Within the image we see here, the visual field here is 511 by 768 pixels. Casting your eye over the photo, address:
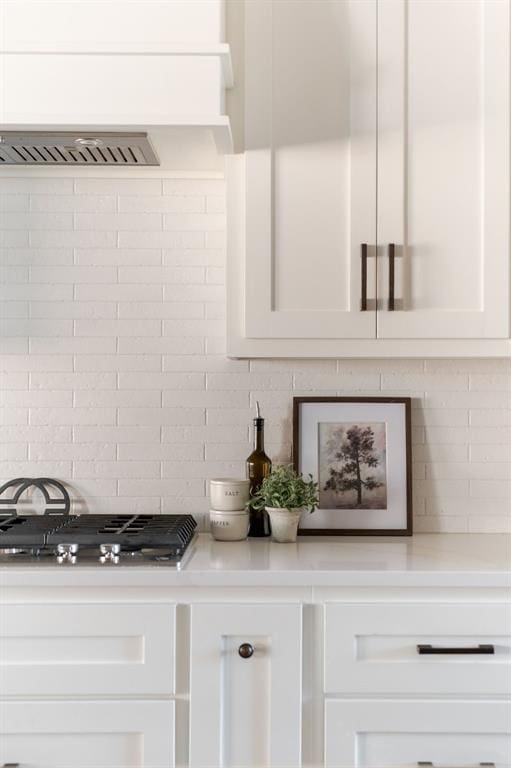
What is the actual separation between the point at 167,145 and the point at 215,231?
0.36 metres

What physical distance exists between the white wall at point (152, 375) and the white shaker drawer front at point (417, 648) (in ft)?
2.06

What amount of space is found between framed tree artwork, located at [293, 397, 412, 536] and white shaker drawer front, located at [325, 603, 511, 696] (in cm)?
53

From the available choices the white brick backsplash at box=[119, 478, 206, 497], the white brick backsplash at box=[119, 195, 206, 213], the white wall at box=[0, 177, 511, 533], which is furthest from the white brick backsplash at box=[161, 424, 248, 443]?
the white brick backsplash at box=[119, 195, 206, 213]

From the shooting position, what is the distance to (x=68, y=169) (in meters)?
2.55

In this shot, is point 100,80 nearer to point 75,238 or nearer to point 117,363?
point 75,238

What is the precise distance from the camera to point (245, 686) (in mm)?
1916

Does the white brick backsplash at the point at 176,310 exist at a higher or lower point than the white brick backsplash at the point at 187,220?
lower

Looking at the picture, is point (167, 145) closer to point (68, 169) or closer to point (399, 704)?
point (68, 169)

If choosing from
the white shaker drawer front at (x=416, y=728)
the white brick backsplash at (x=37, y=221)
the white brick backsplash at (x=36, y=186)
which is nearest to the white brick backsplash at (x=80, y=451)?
the white brick backsplash at (x=37, y=221)

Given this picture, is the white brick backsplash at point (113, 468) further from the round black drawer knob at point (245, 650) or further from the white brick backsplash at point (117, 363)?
the round black drawer knob at point (245, 650)

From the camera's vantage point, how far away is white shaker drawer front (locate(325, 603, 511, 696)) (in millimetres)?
1908

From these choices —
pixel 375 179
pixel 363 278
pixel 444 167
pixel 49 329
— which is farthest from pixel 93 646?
pixel 444 167

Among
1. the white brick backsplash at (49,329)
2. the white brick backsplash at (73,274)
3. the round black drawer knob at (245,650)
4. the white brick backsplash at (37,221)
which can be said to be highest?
the white brick backsplash at (37,221)

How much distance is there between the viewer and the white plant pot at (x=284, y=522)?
A: 2.28 meters
